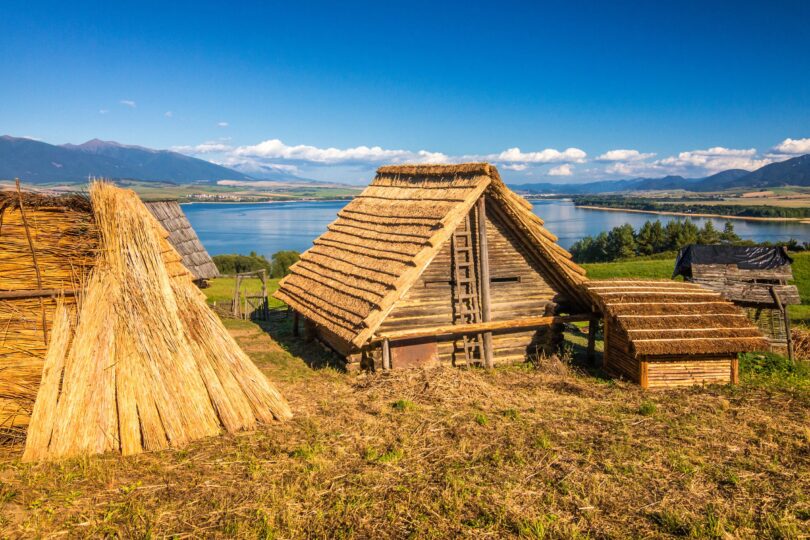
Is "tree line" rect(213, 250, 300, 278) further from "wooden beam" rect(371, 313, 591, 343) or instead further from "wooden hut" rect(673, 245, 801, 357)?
"wooden beam" rect(371, 313, 591, 343)

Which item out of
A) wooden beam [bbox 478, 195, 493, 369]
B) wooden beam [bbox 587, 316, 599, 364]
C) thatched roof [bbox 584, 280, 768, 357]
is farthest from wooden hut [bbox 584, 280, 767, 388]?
wooden beam [bbox 478, 195, 493, 369]

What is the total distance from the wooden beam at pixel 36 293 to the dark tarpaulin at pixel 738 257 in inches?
890

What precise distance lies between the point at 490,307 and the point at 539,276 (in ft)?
5.83

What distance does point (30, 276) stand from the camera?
774 centimetres

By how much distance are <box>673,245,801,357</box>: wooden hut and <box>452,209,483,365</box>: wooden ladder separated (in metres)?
12.1

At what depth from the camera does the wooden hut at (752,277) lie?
2050 cm

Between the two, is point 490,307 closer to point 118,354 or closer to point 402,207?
point 402,207

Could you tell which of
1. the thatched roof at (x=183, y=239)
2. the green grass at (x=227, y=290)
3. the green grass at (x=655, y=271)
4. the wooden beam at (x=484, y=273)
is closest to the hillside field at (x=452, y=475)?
the wooden beam at (x=484, y=273)

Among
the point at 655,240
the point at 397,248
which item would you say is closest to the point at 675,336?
the point at 397,248

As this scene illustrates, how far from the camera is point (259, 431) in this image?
827 centimetres

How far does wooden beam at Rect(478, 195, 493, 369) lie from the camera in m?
13.6

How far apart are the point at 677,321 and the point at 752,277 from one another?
12.2 meters

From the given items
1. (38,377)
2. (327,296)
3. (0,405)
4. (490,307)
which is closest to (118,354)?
(38,377)

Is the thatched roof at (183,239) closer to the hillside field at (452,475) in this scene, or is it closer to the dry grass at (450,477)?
the hillside field at (452,475)
